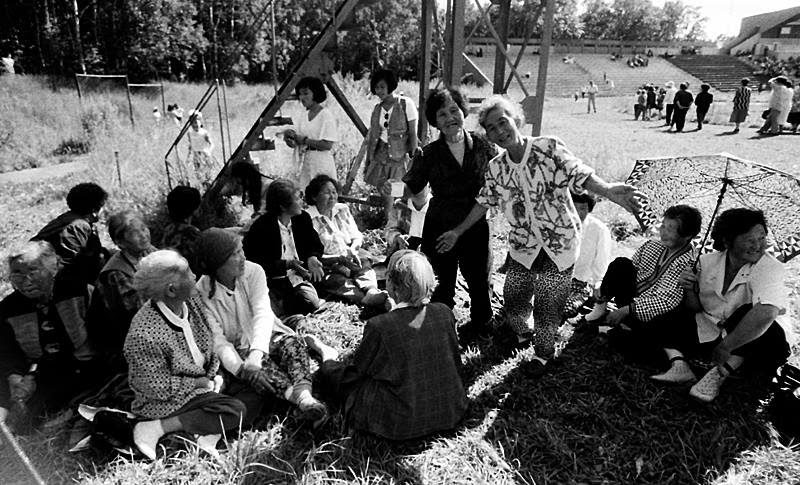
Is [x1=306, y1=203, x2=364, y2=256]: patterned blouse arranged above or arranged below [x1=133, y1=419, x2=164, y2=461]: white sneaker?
above

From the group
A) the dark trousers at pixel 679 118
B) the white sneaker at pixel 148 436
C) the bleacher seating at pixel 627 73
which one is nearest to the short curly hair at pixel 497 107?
the white sneaker at pixel 148 436

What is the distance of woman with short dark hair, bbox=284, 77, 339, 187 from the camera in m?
5.20

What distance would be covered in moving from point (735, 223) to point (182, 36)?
35.8 metres

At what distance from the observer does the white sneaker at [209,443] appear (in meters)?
2.63

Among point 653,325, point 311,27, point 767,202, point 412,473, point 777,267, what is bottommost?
point 412,473

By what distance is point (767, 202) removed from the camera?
319cm

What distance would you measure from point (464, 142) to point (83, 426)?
2843mm

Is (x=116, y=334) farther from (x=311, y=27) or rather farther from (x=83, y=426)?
(x=311, y=27)

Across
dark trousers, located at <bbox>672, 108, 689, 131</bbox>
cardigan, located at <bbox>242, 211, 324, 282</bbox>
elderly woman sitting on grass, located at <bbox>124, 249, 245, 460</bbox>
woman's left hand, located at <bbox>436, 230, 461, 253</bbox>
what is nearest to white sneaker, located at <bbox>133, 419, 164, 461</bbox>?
elderly woman sitting on grass, located at <bbox>124, 249, 245, 460</bbox>

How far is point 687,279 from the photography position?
131 inches

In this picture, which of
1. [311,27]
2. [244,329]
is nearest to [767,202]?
A: [244,329]

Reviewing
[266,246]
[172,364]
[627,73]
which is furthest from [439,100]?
[627,73]

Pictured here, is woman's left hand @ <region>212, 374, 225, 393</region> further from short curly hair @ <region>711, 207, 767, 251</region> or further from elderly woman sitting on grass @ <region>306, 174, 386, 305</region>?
short curly hair @ <region>711, 207, 767, 251</region>

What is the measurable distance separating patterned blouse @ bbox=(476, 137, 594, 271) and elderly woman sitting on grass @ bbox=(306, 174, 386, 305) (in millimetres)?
1491
